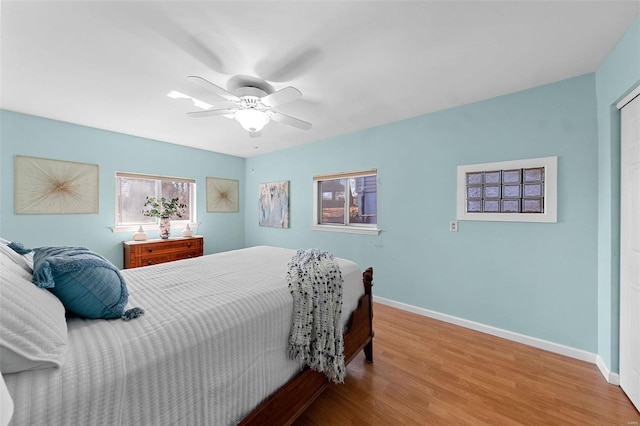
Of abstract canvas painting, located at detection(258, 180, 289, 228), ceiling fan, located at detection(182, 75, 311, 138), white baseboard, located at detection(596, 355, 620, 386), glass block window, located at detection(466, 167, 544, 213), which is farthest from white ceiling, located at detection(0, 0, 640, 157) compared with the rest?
white baseboard, located at detection(596, 355, 620, 386)

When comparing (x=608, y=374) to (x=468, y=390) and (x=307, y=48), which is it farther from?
(x=307, y=48)

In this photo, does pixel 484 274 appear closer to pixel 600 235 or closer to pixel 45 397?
pixel 600 235

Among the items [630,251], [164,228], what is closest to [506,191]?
[630,251]

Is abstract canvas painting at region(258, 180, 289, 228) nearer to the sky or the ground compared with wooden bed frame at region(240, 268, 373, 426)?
nearer to the sky

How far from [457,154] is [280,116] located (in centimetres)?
187

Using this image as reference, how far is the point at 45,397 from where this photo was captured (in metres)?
0.67

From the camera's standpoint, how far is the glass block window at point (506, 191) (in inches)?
87.1

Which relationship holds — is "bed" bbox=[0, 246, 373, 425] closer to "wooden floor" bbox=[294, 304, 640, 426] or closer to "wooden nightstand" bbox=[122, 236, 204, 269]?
"wooden floor" bbox=[294, 304, 640, 426]

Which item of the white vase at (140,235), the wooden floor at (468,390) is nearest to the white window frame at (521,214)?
the wooden floor at (468,390)

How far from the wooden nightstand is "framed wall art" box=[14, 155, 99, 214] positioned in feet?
2.33

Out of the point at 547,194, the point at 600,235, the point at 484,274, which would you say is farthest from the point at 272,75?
the point at 600,235

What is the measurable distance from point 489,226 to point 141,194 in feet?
15.5

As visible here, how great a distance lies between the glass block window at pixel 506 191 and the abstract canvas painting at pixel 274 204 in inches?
110

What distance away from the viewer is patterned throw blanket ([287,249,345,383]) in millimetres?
1390
